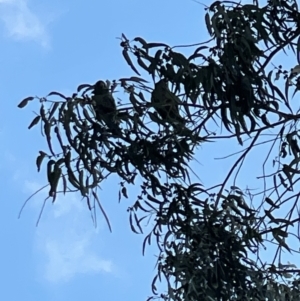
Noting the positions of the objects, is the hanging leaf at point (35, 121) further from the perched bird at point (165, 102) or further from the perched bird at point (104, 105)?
the perched bird at point (165, 102)

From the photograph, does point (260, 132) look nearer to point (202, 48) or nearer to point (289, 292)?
point (202, 48)

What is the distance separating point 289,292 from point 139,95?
84 cm

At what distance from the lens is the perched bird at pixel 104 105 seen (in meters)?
2.35

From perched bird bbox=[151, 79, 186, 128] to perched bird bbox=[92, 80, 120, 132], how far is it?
13 cm

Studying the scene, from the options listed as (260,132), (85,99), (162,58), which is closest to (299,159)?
(260,132)

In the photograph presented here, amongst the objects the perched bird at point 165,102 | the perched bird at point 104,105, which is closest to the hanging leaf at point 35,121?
the perched bird at point 104,105

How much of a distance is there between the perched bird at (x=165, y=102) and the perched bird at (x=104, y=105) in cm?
13

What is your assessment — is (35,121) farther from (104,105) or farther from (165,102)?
(165,102)

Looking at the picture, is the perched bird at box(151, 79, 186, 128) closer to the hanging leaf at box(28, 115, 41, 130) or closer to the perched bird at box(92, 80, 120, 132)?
the perched bird at box(92, 80, 120, 132)

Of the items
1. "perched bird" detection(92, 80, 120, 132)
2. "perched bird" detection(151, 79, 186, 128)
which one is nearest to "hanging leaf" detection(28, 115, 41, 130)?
"perched bird" detection(92, 80, 120, 132)

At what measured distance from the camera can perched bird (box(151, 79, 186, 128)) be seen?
7.64 feet

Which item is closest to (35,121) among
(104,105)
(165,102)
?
(104,105)

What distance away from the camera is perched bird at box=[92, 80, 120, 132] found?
7.71 feet

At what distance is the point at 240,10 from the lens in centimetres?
244
